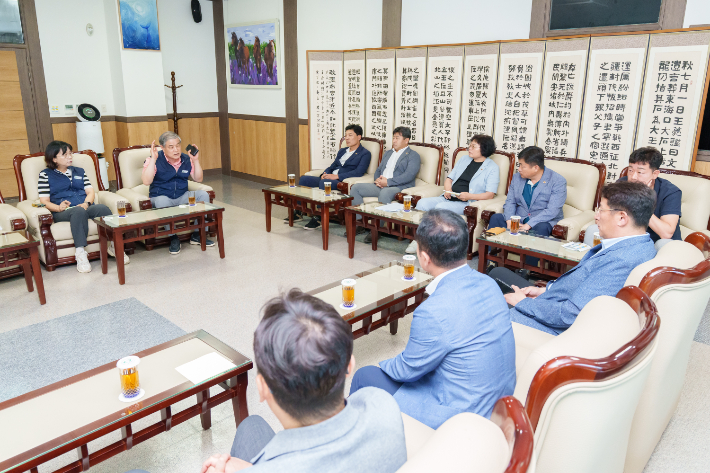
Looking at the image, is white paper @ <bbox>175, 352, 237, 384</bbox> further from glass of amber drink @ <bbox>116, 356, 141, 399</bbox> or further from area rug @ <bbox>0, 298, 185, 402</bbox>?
area rug @ <bbox>0, 298, 185, 402</bbox>

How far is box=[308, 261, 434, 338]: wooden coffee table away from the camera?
2400 mm

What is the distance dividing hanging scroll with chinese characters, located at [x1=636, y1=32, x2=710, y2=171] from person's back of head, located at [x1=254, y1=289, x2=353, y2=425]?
150 inches

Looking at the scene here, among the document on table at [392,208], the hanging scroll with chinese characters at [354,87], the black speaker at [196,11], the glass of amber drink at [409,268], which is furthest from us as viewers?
the black speaker at [196,11]

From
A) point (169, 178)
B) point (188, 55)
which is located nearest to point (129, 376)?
point (169, 178)

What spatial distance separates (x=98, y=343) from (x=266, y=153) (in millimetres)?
4888

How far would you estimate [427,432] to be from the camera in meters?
1.47

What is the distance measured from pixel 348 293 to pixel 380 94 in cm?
365

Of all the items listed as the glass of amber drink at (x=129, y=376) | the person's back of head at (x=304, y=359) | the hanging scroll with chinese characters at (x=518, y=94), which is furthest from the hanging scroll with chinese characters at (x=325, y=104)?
the person's back of head at (x=304, y=359)

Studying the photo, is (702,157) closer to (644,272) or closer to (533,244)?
(533,244)

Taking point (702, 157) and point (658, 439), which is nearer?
point (658, 439)

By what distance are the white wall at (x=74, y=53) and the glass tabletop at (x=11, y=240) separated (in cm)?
378

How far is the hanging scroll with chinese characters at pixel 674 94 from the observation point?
355 centimetres

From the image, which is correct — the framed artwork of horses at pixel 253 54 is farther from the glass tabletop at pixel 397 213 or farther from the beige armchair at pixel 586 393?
the beige armchair at pixel 586 393

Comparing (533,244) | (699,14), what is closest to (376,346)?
(533,244)
